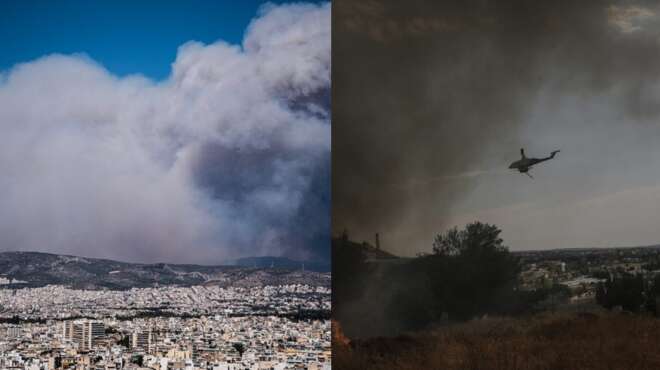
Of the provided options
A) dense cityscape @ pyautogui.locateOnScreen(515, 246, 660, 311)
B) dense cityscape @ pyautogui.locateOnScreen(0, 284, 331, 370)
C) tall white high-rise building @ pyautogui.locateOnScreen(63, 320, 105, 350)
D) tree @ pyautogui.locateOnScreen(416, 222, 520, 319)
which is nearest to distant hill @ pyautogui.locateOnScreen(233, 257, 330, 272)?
dense cityscape @ pyautogui.locateOnScreen(0, 284, 331, 370)

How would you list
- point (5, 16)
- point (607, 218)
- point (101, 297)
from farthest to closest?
point (607, 218) → point (101, 297) → point (5, 16)

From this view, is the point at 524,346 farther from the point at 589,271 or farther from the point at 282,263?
the point at 282,263

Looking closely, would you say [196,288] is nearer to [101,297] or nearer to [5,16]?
[101,297]

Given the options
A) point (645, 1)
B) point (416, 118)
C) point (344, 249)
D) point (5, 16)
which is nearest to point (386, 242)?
point (344, 249)

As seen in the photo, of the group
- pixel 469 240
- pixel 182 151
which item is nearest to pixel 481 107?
pixel 469 240

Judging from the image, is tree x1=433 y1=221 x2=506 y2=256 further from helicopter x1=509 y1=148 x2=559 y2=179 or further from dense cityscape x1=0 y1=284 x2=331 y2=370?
dense cityscape x1=0 y1=284 x2=331 y2=370
